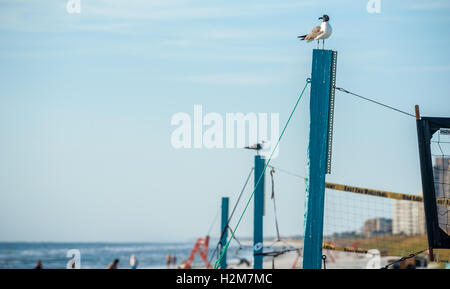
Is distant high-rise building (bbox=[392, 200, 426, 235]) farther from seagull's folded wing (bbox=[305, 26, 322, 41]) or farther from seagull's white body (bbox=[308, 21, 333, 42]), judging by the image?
seagull's white body (bbox=[308, 21, 333, 42])

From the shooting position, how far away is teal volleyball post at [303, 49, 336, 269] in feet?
24.8

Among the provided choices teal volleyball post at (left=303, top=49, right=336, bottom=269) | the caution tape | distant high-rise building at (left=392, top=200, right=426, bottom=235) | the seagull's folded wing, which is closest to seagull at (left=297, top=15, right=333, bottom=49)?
the seagull's folded wing

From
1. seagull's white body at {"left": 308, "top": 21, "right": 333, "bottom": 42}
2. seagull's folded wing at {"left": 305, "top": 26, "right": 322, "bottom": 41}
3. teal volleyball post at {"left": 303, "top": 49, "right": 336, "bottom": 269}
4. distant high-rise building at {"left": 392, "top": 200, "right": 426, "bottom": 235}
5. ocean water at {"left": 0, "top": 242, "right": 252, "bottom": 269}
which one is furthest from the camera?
ocean water at {"left": 0, "top": 242, "right": 252, "bottom": 269}

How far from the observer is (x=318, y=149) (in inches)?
303

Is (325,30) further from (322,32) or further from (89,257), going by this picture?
(89,257)

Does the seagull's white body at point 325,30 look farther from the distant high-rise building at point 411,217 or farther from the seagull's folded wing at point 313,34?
the distant high-rise building at point 411,217

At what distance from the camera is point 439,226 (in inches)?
309

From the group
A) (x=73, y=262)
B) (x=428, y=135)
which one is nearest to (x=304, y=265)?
(x=428, y=135)

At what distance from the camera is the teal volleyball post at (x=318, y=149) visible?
297 inches

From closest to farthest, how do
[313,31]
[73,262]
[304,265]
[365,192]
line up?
[304,265] < [313,31] < [73,262] < [365,192]

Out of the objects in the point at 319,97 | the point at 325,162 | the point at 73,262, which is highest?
the point at 319,97
